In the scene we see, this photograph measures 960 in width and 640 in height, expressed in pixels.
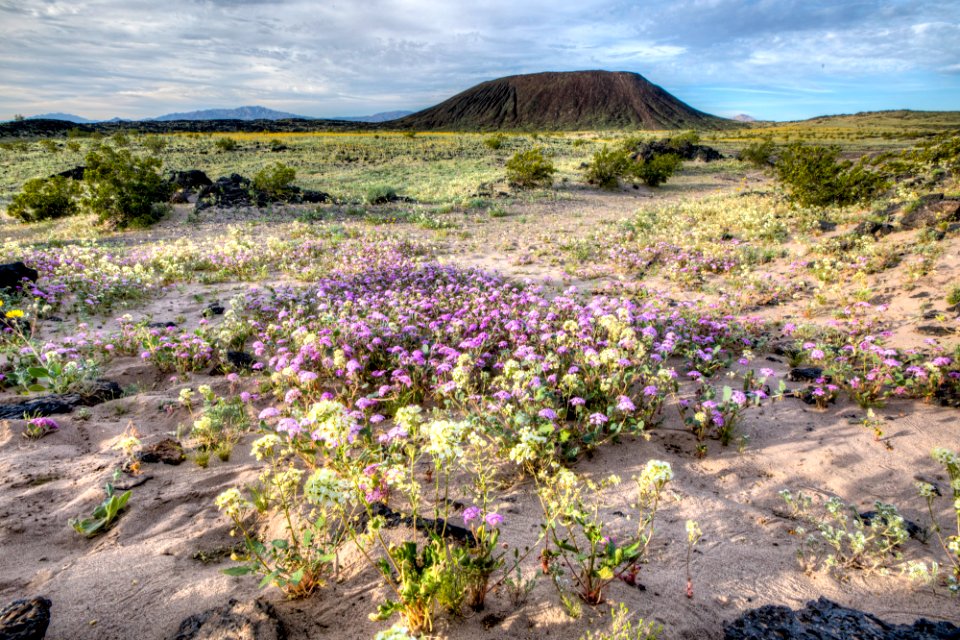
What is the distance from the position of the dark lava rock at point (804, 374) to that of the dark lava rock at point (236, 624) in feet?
19.8

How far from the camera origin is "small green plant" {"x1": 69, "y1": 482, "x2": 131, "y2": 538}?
10.7 feet

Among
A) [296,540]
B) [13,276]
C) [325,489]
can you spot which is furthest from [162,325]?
[325,489]

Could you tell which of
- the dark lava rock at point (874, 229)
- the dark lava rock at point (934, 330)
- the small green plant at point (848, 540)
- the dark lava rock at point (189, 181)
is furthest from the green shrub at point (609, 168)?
the small green plant at point (848, 540)

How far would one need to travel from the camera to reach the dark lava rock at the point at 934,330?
6535 millimetres

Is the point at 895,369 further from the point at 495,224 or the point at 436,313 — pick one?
the point at 495,224

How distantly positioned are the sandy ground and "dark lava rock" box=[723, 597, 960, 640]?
19cm

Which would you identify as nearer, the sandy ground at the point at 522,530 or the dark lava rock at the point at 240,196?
the sandy ground at the point at 522,530

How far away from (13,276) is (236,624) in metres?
10.2

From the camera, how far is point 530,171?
22.8 metres

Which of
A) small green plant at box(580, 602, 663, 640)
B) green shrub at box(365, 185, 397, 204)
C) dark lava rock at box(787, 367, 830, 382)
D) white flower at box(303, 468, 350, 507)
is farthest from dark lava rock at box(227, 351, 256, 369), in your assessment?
green shrub at box(365, 185, 397, 204)

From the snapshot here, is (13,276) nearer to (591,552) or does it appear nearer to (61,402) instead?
(61,402)

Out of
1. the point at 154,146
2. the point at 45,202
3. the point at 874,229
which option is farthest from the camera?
the point at 154,146

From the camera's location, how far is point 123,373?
598cm

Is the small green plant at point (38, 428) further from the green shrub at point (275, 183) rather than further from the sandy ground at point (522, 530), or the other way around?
the green shrub at point (275, 183)
